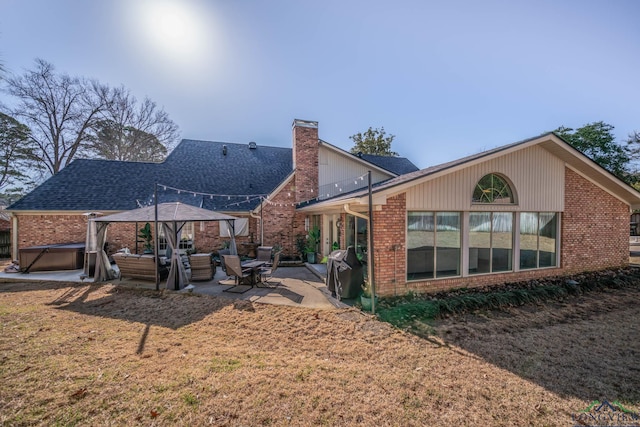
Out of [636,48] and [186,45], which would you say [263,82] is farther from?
[636,48]

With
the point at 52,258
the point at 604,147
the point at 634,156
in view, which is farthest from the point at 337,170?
the point at 634,156

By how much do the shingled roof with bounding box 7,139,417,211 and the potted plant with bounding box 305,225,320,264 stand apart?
118 inches

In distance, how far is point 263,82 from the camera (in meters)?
10.1

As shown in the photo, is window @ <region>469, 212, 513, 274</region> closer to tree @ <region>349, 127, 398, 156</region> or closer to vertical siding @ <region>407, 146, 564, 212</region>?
vertical siding @ <region>407, 146, 564, 212</region>

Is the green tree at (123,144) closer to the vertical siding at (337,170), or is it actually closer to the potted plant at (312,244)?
the vertical siding at (337,170)

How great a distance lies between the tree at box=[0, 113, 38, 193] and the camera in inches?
693

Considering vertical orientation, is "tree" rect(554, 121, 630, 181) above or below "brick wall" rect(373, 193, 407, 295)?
above

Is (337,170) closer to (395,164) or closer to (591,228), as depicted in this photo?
(395,164)

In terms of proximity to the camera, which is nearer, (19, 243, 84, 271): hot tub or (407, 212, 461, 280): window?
(407, 212, 461, 280): window

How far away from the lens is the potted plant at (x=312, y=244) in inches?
→ 430

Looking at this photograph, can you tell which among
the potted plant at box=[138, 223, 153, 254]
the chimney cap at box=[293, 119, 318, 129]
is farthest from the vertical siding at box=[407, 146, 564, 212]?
the potted plant at box=[138, 223, 153, 254]

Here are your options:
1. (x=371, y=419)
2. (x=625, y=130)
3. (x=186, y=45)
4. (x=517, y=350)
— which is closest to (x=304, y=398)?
(x=371, y=419)

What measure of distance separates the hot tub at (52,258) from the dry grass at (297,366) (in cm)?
424

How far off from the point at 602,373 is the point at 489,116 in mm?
10694
